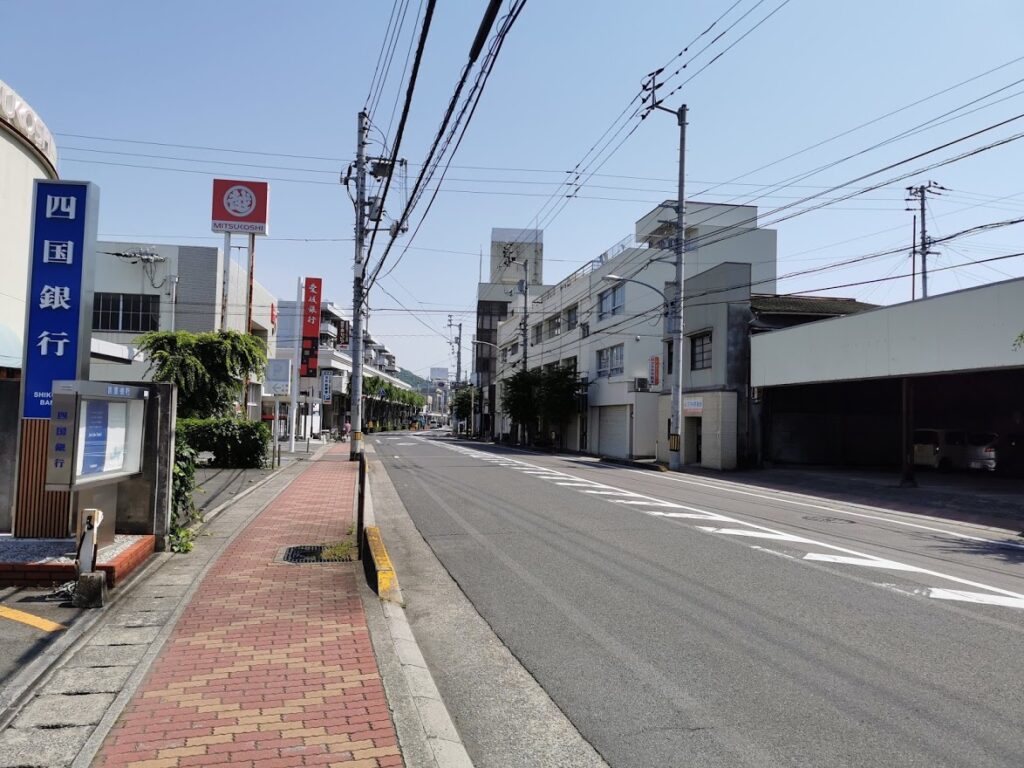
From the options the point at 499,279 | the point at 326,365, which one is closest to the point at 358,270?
the point at 326,365

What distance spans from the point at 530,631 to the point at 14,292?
41.7 ft

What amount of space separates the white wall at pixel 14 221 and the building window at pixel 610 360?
1196 inches

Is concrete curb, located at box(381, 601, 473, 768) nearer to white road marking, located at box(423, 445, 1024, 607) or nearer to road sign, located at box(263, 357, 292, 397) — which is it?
white road marking, located at box(423, 445, 1024, 607)

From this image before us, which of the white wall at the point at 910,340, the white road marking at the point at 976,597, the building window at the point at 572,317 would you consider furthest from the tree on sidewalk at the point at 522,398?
the white road marking at the point at 976,597

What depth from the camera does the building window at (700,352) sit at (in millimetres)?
30623

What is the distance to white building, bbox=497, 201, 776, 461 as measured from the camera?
122 ft

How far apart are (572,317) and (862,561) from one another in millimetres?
42570

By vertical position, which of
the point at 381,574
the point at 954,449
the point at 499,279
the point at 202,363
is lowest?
the point at 381,574

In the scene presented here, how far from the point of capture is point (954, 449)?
1118 inches

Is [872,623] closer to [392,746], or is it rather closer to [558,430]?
[392,746]

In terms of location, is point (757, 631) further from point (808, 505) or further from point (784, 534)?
point (808, 505)

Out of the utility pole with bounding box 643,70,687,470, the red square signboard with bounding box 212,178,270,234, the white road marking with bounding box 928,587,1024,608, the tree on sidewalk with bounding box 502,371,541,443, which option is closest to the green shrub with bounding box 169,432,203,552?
the white road marking with bounding box 928,587,1024,608

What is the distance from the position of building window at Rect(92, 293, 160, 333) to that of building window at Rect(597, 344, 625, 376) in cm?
2458

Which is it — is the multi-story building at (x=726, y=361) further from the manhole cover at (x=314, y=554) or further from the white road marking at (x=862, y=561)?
the manhole cover at (x=314, y=554)
